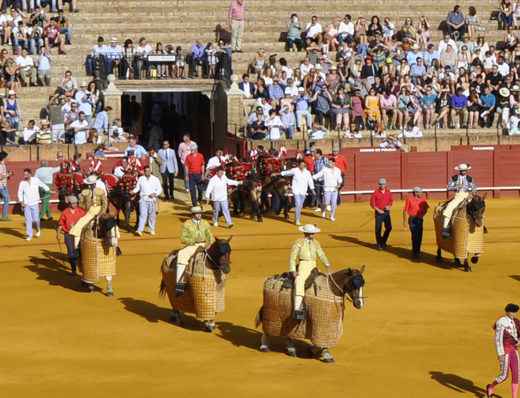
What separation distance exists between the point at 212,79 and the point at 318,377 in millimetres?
21421

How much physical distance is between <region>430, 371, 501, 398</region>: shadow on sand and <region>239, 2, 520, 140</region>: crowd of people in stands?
17772mm

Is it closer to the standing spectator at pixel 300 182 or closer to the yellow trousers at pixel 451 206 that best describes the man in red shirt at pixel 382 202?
the yellow trousers at pixel 451 206

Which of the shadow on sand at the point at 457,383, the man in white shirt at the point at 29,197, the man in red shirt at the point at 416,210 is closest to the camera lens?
the shadow on sand at the point at 457,383

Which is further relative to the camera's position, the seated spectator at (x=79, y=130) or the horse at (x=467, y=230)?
the seated spectator at (x=79, y=130)

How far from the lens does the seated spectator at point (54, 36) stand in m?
37.9

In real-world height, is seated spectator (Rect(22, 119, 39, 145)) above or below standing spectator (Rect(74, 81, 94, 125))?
below

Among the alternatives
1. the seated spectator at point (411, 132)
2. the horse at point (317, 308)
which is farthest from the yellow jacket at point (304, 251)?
the seated spectator at point (411, 132)

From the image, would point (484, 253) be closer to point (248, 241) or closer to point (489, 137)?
point (248, 241)

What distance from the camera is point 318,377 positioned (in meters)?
16.9

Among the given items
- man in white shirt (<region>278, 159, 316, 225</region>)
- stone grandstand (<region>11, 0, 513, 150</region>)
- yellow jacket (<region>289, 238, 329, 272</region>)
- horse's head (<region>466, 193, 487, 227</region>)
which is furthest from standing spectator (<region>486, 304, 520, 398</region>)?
stone grandstand (<region>11, 0, 513, 150</region>)

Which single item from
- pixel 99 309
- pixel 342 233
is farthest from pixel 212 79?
pixel 99 309

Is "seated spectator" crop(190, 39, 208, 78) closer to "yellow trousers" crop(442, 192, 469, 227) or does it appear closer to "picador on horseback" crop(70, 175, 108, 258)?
"picador on horseback" crop(70, 175, 108, 258)

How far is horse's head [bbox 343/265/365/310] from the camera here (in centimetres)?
1680

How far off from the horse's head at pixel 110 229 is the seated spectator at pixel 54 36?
17470mm
